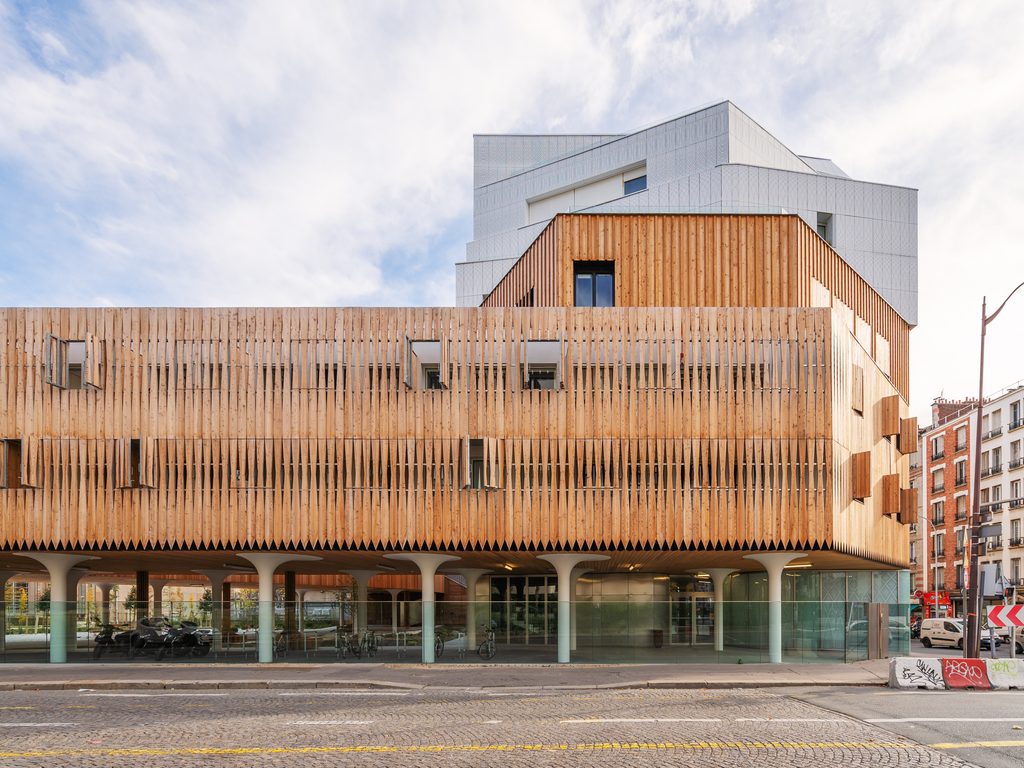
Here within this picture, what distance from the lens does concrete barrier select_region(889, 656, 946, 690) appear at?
2423 centimetres

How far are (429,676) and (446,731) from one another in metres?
11.1

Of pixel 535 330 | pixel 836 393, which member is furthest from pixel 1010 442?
pixel 535 330

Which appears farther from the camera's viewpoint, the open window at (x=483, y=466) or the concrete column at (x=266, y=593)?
the concrete column at (x=266, y=593)

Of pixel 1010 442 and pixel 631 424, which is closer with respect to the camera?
pixel 631 424

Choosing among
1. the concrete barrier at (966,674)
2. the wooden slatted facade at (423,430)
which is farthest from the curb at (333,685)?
the wooden slatted facade at (423,430)

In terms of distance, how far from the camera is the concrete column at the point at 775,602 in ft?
106

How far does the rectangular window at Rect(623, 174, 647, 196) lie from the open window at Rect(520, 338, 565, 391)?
102ft

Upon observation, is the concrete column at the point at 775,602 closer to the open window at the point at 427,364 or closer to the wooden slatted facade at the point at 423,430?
the wooden slatted facade at the point at 423,430

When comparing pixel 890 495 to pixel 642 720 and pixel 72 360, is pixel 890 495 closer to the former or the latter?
pixel 642 720

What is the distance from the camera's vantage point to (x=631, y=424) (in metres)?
31.4

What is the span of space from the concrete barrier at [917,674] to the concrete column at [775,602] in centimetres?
728

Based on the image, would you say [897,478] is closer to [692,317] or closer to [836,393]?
[836,393]

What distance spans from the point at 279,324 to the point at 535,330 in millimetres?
8118

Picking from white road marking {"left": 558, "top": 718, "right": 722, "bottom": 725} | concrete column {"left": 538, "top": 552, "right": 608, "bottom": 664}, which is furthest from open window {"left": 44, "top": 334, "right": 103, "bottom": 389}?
white road marking {"left": 558, "top": 718, "right": 722, "bottom": 725}
